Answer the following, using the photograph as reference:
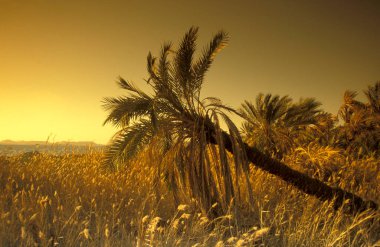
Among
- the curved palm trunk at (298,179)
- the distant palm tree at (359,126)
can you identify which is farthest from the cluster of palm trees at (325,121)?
the curved palm trunk at (298,179)

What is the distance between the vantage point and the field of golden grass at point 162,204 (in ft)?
18.5

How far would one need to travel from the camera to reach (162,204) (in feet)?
24.2

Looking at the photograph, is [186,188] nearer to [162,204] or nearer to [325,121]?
[162,204]

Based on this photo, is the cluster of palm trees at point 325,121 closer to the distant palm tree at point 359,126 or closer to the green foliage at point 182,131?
the distant palm tree at point 359,126

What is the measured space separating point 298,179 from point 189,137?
2.15m

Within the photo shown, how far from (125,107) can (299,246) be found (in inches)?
141

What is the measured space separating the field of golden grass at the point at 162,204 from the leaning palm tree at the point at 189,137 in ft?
1.11

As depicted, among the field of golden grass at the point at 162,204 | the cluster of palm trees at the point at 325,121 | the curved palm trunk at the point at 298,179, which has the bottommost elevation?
the field of golden grass at the point at 162,204

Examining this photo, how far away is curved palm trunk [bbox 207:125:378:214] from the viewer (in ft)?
22.2

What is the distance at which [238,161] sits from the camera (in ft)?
20.3

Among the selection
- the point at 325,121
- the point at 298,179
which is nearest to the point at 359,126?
the point at 325,121

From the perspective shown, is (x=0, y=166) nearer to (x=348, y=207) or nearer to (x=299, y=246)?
(x=299, y=246)

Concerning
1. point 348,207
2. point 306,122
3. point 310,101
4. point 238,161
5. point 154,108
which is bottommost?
point 348,207

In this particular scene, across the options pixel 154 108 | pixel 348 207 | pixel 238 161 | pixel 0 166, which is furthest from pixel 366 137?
pixel 0 166
